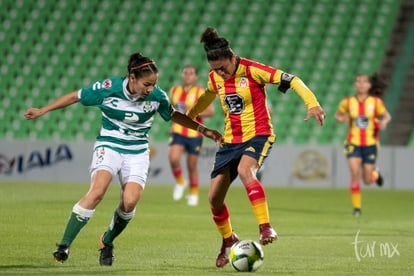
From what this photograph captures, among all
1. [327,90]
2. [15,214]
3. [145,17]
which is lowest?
[15,214]

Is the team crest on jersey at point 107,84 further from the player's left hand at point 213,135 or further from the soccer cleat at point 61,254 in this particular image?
the soccer cleat at point 61,254

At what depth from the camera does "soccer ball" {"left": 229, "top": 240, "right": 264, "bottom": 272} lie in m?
7.14

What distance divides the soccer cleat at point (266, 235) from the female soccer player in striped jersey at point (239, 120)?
0.16 m

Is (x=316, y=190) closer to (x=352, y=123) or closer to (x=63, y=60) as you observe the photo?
(x=352, y=123)

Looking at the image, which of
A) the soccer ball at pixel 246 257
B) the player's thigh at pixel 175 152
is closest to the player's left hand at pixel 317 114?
the soccer ball at pixel 246 257

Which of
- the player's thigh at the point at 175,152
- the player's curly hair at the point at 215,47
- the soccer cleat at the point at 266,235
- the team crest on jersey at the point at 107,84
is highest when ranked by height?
the player's thigh at the point at 175,152

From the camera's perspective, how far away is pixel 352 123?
46.4ft

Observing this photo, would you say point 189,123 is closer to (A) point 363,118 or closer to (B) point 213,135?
(B) point 213,135

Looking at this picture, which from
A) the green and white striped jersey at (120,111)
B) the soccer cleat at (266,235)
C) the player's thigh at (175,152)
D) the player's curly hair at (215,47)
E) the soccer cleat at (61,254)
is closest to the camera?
the soccer cleat at (61,254)

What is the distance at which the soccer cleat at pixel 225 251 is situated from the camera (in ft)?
24.9

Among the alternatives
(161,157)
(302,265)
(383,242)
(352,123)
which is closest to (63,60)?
(161,157)

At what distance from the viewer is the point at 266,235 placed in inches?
290

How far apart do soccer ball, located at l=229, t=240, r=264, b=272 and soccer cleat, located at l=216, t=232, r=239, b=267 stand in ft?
1.12

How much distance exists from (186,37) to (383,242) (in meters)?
14.2
